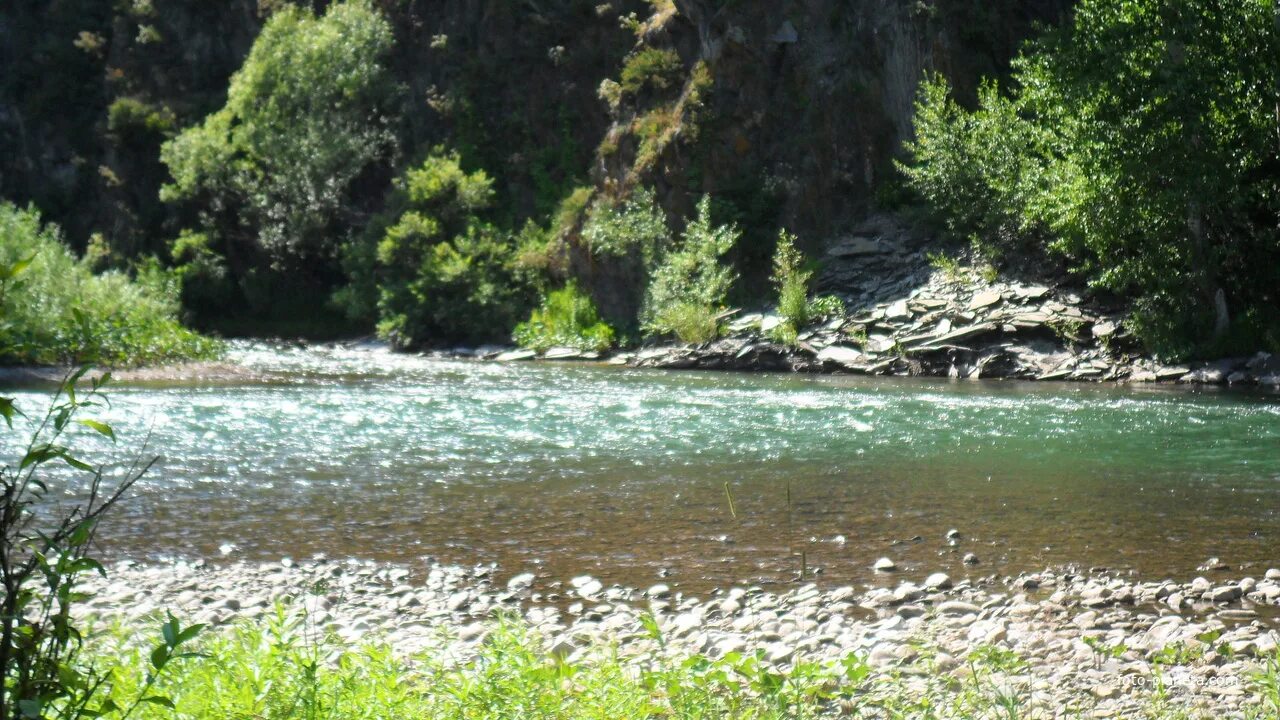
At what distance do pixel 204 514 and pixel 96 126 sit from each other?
43.4 m

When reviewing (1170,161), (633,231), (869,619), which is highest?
(1170,161)

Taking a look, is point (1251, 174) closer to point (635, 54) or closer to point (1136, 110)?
point (1136, 110)

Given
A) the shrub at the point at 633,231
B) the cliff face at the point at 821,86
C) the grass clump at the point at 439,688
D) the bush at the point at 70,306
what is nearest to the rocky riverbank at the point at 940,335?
the cliff face at the point at 821,86

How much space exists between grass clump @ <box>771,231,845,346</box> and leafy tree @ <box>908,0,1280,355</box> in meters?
4.74

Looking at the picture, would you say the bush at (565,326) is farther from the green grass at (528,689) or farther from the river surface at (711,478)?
the green grass at (528,689)

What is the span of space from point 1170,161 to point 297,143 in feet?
90.8

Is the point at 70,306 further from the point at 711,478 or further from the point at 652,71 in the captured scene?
the point at 652,71

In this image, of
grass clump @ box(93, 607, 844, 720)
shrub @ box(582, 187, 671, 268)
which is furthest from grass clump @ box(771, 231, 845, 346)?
grass clump @ box(93, 607, 844, 720)

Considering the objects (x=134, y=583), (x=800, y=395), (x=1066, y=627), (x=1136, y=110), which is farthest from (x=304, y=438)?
(x=1136, y=110)

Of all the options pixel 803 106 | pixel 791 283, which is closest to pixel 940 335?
pixel 791 283

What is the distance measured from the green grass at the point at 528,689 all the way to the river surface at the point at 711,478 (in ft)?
8.85

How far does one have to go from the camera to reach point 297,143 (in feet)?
125

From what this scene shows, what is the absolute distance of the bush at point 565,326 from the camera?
97.8 ft

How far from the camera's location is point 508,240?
113 ft
